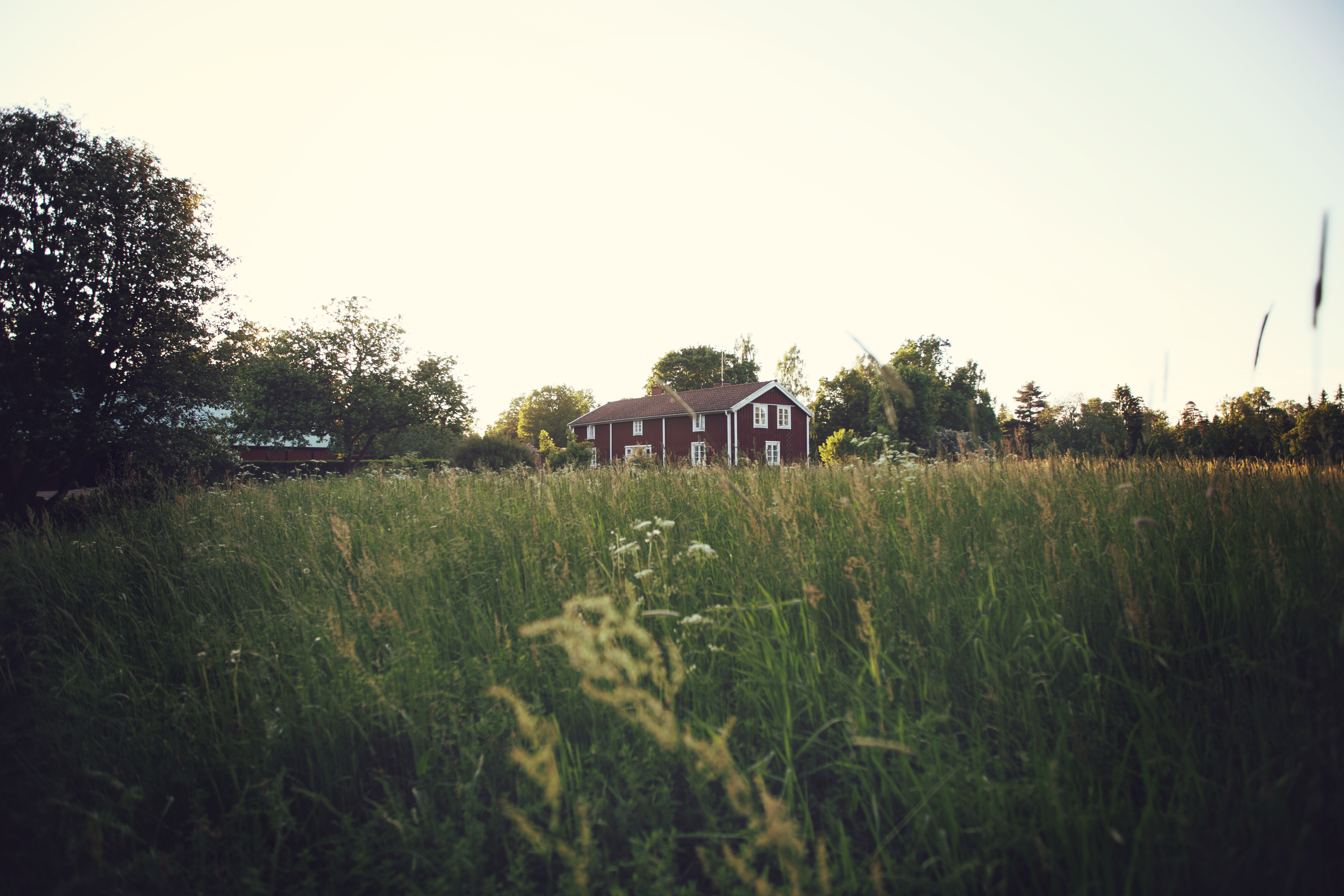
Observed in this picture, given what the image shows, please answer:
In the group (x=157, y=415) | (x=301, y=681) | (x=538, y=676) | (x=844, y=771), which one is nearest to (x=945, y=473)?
(x=844, y=771)

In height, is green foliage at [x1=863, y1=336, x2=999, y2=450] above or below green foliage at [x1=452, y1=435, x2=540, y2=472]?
above

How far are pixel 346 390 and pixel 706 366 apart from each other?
38569mm

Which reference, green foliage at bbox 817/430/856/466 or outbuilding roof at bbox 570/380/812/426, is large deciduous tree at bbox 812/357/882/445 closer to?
outbuilding roof at bbox 570/380/812/426

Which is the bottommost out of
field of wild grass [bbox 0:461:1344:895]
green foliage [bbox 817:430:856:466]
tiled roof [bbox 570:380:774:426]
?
field of wild grass [bbox 0:461:1344:895]

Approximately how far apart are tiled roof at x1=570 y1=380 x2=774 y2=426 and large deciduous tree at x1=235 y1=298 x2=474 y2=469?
11.2m

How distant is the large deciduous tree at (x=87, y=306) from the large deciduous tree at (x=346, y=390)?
18130mm

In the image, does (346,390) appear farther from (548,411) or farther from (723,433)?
(548,411)

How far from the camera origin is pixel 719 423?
3328 centimetres

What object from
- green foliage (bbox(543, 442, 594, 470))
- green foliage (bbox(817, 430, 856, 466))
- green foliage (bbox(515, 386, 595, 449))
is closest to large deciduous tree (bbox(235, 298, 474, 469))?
green foliage (bbox(543, 442, 594, 470))

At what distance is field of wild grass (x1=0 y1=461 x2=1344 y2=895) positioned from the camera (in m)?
1.32

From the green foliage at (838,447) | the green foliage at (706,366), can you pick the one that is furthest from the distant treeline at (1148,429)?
the green foliage at (706,366)

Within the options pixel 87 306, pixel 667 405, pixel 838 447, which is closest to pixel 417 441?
pixel 667 405

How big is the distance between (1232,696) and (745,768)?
5.13 feet

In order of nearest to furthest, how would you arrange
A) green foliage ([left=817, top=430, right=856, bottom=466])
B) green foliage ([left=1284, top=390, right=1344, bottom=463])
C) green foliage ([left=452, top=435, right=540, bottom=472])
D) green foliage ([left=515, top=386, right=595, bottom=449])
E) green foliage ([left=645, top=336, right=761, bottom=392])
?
green foliage ([left=1284, top=390, right=1344, bottom=463]) < green foliage ([left=817, top=430, right=856, bottom=466]) < green foliage ([left=452, top=435, right=540, bottom=472]) < green foliage ([left=645, top=336, right=761, bottom=392]) < green foliage ([left=515, top=386, right=595, bottom=449])
